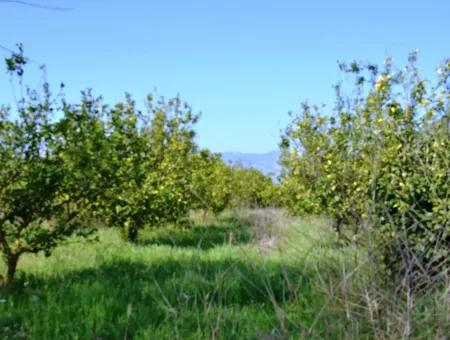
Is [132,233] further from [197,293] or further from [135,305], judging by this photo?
[197,293]

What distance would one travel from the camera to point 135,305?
210 inches

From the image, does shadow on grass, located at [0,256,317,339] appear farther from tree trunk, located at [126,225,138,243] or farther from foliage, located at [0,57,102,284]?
tree trunk, located at [126,225,138,243]

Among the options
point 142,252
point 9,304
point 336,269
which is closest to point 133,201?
point 142,252

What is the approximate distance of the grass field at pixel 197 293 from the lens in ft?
10.1

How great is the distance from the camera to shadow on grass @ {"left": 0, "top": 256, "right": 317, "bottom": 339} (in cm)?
437

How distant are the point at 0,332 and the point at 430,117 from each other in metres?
5.63

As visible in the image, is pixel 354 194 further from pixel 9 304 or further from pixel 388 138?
pixel 9 304

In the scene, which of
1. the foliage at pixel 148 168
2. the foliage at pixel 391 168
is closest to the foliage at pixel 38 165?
the foliage at pixel 148 168

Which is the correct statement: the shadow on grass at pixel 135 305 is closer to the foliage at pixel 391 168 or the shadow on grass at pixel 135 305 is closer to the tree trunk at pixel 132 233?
the foliage at pixel 391 168

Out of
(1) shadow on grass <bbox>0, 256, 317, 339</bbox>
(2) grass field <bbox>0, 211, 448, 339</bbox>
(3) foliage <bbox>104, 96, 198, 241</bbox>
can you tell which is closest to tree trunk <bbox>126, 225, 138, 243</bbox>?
(3) foliage <bbox>104, 96, 198, 241</bbox>

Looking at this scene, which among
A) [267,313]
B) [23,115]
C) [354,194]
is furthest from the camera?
[354,194]

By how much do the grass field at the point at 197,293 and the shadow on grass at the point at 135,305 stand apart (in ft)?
0.04

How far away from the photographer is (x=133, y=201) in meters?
10.5

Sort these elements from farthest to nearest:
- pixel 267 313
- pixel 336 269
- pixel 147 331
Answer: pixel 267 313 → pixel 147 331 → pixel 336 269
